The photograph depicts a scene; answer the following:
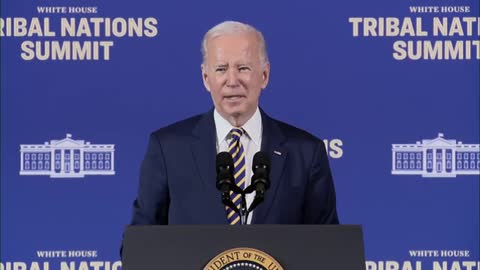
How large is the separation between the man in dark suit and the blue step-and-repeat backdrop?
1.20 m

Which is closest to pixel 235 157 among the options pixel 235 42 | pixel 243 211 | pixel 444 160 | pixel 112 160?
pixel 235 42

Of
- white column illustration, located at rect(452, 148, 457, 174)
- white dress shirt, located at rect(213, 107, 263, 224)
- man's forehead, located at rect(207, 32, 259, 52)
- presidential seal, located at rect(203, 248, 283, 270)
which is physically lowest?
presidential seal, located at rect(203, 248, 283, 270)

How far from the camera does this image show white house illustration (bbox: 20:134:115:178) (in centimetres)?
461

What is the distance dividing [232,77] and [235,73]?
0.02 m

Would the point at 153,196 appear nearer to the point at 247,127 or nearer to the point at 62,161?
the point at 247,127

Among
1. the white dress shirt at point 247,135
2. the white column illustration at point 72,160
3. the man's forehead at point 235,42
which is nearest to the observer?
the man's forehead at point 235,42

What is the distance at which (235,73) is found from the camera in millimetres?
3316

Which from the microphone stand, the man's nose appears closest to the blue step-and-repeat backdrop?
the man's nose

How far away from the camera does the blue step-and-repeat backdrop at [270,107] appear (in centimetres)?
462

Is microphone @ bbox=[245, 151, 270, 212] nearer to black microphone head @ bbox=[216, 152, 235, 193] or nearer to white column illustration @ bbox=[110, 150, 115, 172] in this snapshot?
black microphone head @ bbox=[216, 152, 235, 193]

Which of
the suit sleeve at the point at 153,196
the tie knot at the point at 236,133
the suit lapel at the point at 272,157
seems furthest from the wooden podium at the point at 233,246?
the tie knot at the point at 236,133

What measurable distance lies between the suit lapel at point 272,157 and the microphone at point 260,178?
0.61m

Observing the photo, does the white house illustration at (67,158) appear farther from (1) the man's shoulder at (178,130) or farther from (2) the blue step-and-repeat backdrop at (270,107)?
(1) the man's shoulder at (178,130)

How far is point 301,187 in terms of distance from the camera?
3.28m
